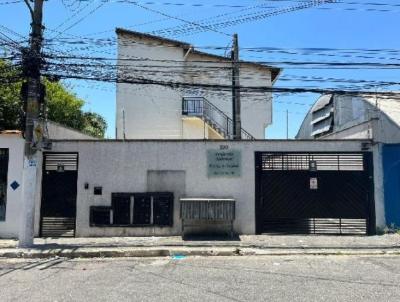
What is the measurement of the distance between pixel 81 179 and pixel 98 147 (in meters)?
1.09

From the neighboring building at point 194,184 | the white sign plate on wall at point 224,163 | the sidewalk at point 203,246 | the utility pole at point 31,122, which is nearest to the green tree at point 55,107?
the utility pole at point 31,122

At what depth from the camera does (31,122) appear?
10.9 m

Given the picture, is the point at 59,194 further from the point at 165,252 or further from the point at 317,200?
the point at 317,200

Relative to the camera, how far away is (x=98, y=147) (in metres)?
13.0

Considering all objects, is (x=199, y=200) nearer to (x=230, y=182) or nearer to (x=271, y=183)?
(x=230, y=182)

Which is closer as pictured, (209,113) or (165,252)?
(165,252)

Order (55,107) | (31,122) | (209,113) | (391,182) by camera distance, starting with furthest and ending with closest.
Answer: (55,107), (209,113), (391,182), (31,122)

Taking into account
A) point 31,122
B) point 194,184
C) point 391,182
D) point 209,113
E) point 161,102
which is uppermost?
point 161,102

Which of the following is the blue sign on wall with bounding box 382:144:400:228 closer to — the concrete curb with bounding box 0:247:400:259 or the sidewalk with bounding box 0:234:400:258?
the sidewalk with bounding box 0:234:400:258

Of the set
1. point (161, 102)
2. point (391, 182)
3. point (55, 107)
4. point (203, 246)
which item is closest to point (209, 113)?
point (161, 102)

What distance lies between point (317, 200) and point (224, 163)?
9.79 feet

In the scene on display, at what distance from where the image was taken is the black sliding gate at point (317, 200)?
12.8m

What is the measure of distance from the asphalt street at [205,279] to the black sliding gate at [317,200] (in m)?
3.06

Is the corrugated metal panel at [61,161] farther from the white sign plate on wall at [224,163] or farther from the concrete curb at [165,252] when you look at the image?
the white sign plate on wall at [224,163]
